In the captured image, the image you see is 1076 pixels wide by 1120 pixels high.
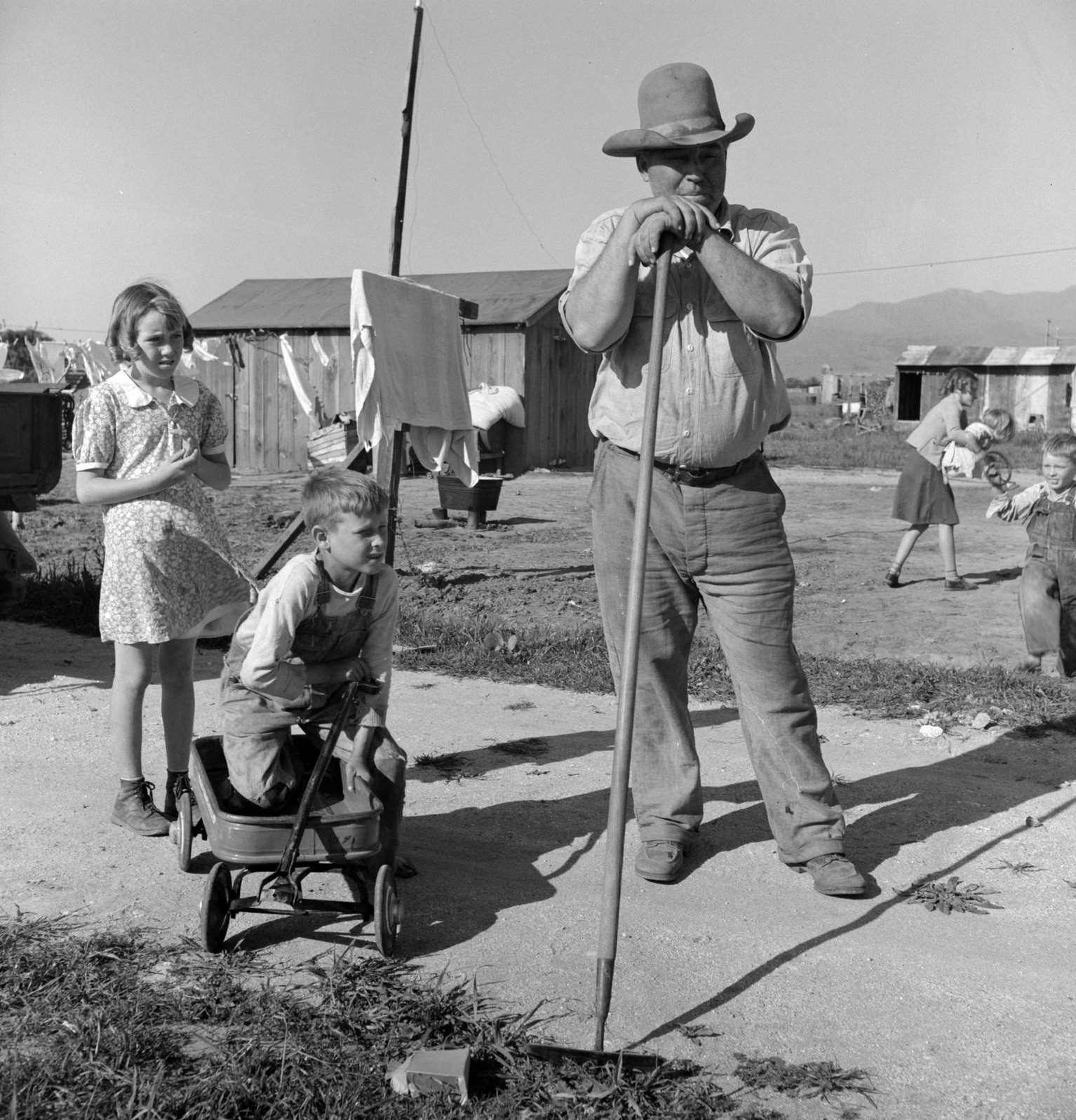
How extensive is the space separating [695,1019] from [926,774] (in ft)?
7.23

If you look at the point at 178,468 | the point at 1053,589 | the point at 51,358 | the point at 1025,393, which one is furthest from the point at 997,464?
the point at 1025,393

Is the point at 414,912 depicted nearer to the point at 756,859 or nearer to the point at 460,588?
the point at 756,859

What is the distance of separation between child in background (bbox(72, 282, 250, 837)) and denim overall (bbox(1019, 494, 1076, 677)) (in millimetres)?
4171

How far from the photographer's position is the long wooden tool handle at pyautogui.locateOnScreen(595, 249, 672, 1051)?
2.76 metres

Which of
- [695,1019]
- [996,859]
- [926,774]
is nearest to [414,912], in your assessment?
[695,1019]

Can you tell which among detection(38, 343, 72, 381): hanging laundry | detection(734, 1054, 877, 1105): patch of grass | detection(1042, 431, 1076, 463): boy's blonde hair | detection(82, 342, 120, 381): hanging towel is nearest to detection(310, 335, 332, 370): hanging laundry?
detection(82, 342, 120, 381): hanging towel

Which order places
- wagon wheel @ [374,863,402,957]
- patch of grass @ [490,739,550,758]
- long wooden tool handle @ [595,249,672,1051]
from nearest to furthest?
long wooden tool handle @ [595,249,672,1051]
wagon wheel @ [374,863,402,957]
patch of grass @ [490,739,550,758]

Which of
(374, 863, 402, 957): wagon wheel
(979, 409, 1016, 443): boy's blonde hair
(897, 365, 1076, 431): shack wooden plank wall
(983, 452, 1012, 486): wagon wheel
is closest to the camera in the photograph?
(374, 863, 402, 957): wagon wheel

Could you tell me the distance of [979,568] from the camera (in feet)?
34.1

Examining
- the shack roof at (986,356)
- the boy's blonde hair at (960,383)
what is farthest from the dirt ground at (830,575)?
the shack roof at (986,356)

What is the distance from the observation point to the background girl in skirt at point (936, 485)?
9.37 metres

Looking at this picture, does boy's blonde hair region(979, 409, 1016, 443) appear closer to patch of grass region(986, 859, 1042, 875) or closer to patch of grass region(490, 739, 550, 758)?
patch of grass region(490, 739, 550, 758)

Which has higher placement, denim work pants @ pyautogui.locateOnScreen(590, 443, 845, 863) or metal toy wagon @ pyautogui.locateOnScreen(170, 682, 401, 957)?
denim work pants @ pyautogui.locateOnScreen(590, 443, 845, 863)

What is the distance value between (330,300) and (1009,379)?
23.0m
